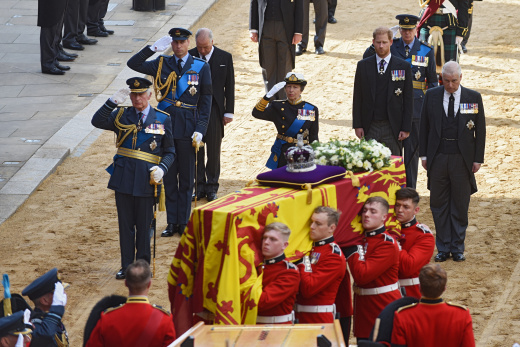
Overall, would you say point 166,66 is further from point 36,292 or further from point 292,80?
point 36,292

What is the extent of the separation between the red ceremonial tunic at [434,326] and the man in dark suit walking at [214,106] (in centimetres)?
576

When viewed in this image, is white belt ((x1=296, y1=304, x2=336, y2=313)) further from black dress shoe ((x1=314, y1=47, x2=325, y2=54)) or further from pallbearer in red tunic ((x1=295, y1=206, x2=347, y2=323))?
black dress shoe ((x1=314, y1=47, x2=325, y2=54))

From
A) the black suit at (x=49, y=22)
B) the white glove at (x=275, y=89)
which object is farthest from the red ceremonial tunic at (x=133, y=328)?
the black suit at (x=49, y=22)

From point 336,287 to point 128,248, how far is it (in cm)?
309

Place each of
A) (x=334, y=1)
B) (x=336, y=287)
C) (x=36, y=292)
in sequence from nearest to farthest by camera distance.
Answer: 1. (x=36, y=292)
2. (x=336, y=287)
3. (x=334, y=1)

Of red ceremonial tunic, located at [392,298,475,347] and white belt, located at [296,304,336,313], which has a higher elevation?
red ceremonial tunic, located at [392,298,475,347]

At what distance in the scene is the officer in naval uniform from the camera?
413 inches

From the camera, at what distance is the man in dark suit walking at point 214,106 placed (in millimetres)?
11633

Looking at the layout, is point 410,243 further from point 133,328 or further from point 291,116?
point 291,116

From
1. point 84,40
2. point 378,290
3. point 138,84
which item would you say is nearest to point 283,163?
point 138,84

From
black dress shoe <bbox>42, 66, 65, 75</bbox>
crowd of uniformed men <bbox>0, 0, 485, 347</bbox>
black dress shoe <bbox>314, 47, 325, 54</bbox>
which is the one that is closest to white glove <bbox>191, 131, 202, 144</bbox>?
crowd of uniformed men <bbox>0, 0, 485, 347</bbox>

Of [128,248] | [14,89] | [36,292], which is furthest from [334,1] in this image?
[36,292]

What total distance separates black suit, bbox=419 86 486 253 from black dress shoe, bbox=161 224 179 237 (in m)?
2.88

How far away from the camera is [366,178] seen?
8.02m
